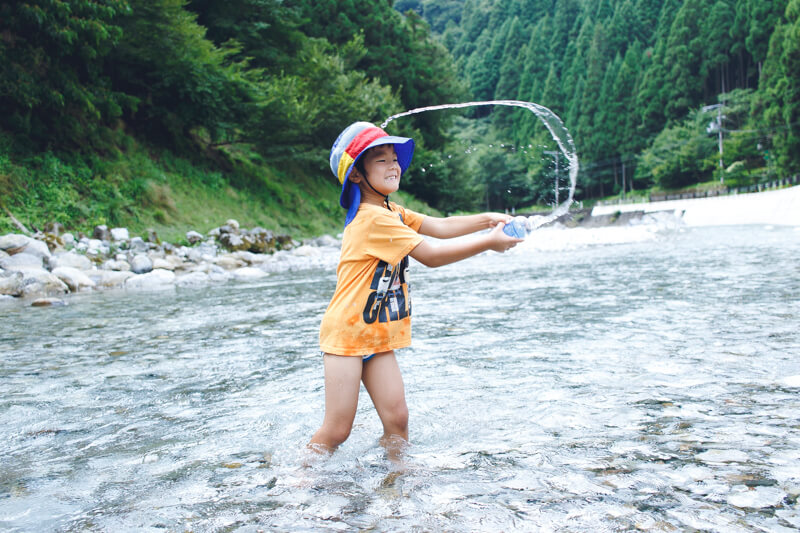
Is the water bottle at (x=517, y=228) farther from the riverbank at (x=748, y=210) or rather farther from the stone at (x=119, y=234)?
the riverbank at (x=748, y=210)

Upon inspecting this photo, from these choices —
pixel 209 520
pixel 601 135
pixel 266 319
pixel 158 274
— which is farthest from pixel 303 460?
pixel 601 135

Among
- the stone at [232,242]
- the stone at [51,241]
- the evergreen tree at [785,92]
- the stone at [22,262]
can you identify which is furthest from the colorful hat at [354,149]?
the evergreen tree at [785,92]

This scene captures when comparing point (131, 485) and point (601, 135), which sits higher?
point (601, 135)

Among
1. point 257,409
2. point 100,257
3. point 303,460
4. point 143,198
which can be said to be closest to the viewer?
point 303,460

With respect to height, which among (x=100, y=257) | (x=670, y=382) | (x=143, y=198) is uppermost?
(x=143, y=198)

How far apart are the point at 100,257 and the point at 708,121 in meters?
53.7

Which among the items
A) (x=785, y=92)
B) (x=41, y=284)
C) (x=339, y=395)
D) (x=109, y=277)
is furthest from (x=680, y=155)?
(x=339, y=395)

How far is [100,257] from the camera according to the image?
41.6 ft

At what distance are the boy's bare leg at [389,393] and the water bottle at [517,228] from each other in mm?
748

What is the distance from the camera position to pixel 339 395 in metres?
2.76

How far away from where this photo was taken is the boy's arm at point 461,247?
251cm

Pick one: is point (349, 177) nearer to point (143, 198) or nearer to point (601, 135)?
point (143, 198)

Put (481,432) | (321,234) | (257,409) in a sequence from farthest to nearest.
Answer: (321,234) → (257,409) → (481,432)

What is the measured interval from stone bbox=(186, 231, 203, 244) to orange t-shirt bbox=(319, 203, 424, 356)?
45.9 feet
